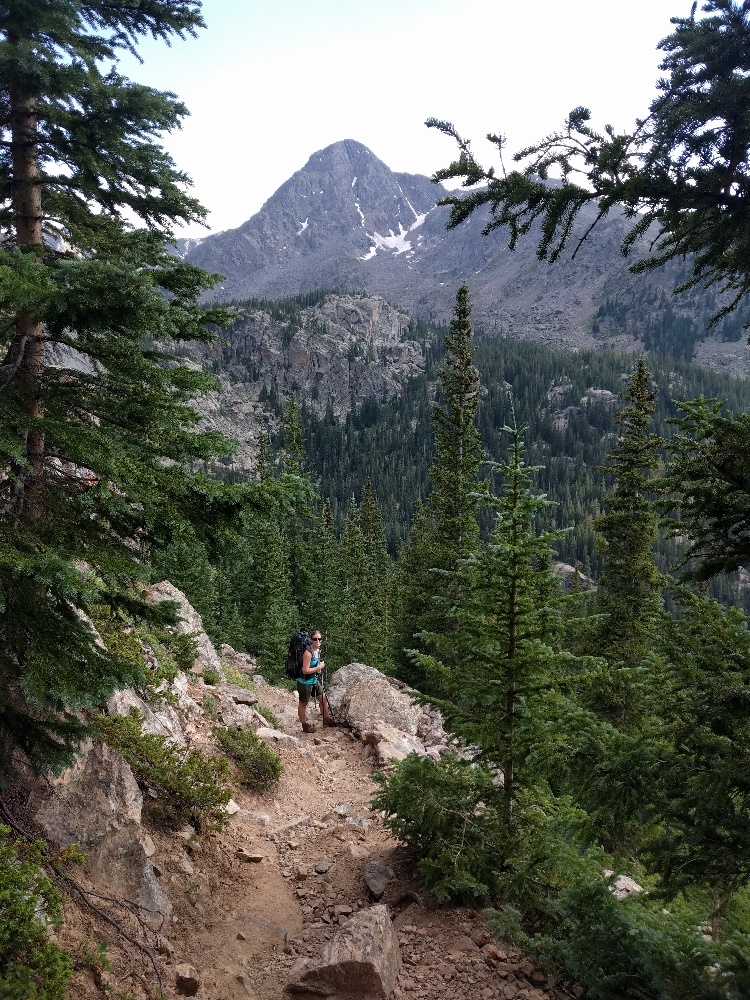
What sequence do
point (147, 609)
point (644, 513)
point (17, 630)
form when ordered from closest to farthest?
point (17, 630) < point (147, 609) < point (644, 513)

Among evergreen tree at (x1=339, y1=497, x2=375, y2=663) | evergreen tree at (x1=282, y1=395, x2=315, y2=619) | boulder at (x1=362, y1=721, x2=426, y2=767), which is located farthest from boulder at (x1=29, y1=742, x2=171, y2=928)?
evergreen tree at (x1=282, y1=395, x2=315, y2=619)

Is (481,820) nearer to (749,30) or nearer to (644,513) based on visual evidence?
(749,30)

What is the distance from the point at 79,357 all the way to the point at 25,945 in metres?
5.16

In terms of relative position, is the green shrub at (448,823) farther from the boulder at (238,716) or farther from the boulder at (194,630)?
the boulder at (194,630)

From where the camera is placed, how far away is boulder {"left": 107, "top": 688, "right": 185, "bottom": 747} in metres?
7.88

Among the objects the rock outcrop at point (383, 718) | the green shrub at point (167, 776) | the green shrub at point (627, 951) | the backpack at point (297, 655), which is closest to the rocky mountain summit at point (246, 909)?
the green shrub at point (167, 776)

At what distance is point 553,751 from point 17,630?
4564mm

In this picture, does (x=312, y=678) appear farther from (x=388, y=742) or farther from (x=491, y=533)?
(x=491, y=533)

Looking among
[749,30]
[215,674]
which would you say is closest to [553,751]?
[749,30]

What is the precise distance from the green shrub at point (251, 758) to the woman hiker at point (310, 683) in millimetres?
2929

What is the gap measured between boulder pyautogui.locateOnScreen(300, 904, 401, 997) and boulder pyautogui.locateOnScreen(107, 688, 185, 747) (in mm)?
3553

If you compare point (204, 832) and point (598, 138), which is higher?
point (598, 138)

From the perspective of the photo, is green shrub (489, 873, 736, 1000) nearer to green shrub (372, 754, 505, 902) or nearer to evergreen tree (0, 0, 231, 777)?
green shrub (372, 754, 505, 902)

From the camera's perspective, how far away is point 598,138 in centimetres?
401
